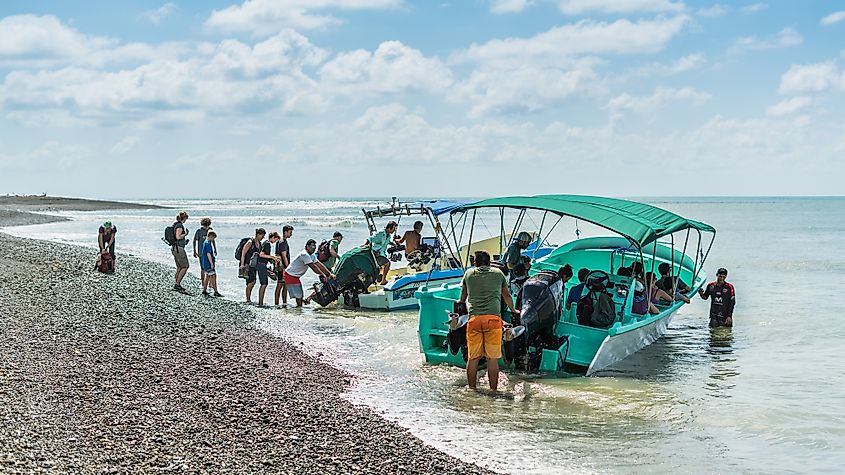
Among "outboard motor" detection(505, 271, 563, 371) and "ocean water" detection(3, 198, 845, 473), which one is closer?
"ocean water" detection(3, 198, 845, 473)

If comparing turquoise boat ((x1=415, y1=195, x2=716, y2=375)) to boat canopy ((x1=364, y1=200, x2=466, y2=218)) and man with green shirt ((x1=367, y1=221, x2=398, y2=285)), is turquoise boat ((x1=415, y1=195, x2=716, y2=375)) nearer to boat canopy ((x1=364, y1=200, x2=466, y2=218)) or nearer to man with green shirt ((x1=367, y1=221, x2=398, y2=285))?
boat canopy ((x1=364, y1=200, x2=466, y2=218))

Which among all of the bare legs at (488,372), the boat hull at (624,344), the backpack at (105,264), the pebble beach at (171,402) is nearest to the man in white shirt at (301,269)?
the pebble beach at (171,402)

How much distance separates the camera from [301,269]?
15.1 m

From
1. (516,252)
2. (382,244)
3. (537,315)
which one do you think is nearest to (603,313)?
(537,315)

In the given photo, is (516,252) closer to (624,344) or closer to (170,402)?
(624,344)

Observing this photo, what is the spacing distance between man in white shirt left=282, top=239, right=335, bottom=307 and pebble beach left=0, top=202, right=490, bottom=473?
2237mm

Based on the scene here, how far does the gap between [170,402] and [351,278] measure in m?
8.06

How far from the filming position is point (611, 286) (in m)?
11.8

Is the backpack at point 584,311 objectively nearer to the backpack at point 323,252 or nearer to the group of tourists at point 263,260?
the group of tourists at point 263,260

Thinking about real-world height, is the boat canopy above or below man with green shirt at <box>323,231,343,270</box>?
above

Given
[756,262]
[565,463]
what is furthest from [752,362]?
[756,262]

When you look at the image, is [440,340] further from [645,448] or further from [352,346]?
[645,448]

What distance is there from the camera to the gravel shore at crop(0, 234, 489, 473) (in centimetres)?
612

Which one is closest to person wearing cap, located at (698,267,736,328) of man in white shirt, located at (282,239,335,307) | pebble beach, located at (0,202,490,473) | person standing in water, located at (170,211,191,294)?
man in white shirt, located at (282,239,335,307)
